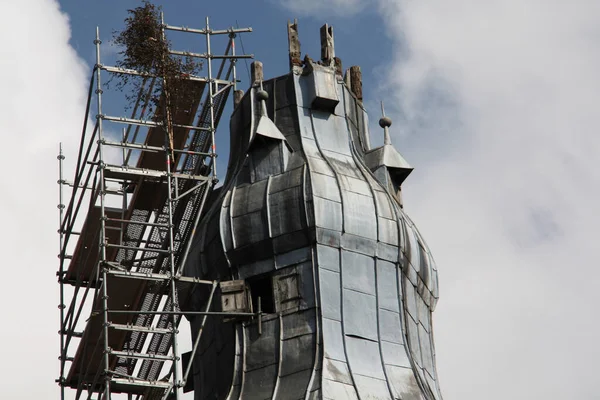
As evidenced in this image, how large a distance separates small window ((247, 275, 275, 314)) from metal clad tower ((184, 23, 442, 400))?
0.03 meters

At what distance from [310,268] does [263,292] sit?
1.52m

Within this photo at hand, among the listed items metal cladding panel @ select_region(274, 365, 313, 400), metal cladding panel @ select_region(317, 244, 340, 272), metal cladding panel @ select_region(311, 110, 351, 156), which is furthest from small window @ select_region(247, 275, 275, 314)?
metal cladding panel @ select_region(311, 110, 351, 156)

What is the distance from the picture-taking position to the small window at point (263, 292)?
48375mm

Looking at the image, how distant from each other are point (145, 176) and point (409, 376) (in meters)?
8.67

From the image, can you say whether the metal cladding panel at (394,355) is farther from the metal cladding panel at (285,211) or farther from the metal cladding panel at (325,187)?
the metal cladding panel at (325,187)

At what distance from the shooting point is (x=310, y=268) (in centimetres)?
4794

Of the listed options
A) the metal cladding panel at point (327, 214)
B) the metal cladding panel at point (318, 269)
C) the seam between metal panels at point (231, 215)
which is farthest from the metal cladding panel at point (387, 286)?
the seam between metal panels at point (231, 215)

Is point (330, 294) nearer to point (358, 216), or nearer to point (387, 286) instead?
point (387, 286)

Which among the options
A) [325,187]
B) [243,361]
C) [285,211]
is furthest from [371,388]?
[325,187]

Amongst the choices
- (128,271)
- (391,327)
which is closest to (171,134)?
(128,271)

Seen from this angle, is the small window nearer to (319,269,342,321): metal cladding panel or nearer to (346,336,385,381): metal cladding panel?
(319,269,342,321): metal cladding panel

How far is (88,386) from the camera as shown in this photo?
2000 inches

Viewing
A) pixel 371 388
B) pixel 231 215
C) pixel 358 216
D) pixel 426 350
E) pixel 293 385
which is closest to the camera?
pixel 293 385

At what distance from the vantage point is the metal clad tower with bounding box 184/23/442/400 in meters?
47.1
